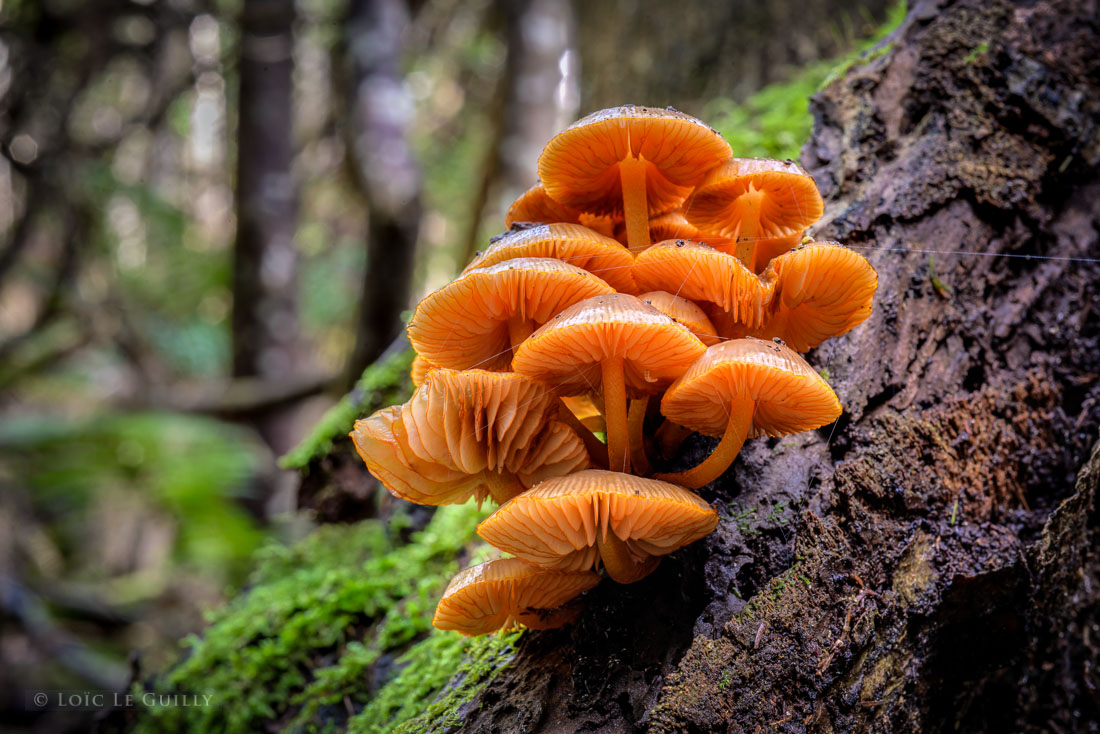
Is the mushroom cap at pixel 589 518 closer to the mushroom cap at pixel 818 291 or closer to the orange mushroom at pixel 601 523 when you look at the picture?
the orange mushroom at pixel 601 523

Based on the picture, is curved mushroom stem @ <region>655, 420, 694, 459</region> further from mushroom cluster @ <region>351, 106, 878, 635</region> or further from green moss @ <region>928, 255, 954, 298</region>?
green moss @ <region>928, 255, 954, 298</region>

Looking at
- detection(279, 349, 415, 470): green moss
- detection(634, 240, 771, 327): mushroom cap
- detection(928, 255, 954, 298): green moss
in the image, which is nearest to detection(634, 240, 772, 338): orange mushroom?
detection(634, 240, 771, 327): mushroom cap

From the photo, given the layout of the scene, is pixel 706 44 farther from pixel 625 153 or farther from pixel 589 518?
pixel 589 518

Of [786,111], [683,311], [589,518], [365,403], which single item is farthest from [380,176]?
[589,518]

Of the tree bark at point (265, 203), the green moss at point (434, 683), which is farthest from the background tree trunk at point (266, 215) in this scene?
the green moss at point (434, 683)

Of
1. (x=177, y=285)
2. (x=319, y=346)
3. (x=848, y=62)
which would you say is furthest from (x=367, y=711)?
(x=319, y=346)

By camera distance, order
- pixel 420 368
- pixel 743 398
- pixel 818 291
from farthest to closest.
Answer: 1. pixel 420 368
2. pixel 818 291
3. pixel 743 398

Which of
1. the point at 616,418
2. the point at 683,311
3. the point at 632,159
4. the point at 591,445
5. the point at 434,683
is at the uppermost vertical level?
the point at 632,159

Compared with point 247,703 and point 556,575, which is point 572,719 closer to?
point 556,575
